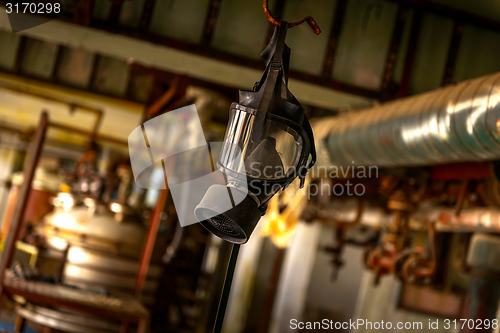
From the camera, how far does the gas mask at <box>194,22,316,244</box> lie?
1.69 m

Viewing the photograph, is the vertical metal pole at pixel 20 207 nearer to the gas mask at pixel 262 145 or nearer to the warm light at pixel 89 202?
the warm light at pixel 89 202

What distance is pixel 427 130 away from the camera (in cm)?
286

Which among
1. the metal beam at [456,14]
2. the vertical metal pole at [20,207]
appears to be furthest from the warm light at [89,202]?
the metal beam at [456,14]

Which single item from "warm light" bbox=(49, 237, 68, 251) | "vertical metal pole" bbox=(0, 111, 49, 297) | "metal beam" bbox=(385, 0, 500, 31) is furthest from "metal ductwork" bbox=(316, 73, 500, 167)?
"warm light" bbox=(49, 237, 68, 251)

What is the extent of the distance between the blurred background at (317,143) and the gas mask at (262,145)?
398 mm

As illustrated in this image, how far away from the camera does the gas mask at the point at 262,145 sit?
5.54 feet

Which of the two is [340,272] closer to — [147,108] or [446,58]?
[147,108]

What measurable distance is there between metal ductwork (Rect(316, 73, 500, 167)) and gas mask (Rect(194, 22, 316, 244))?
116 cm

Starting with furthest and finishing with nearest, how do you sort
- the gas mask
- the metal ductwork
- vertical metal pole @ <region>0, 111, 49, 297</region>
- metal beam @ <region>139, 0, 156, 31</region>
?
1. vertical metal pole @ <region>0, 111, 49, 297</region>
2. metal beam @ <region>139, 0, 156, 31</region>
3. the metal ductwork
4. the gas mask

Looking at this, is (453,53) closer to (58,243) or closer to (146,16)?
(146,16)

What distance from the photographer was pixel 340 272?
35.7 ft

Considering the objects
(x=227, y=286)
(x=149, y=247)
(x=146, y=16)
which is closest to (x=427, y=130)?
(x=227, y=286)

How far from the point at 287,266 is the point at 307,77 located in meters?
6.10

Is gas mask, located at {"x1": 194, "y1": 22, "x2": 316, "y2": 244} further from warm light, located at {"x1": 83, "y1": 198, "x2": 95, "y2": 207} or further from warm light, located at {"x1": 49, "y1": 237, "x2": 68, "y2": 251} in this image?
warm light, located at {"x1": 83, "y1": 198, "x2": 95, "y2": 207}
